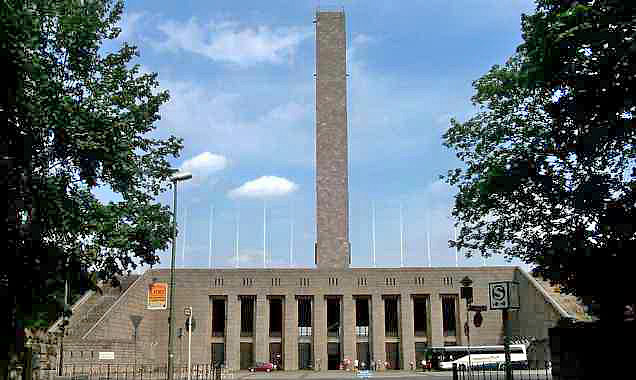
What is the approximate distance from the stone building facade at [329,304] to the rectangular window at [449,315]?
11cm

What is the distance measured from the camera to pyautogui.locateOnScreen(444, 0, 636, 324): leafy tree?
16.2 m

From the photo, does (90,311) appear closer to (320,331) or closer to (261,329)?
(261,329)

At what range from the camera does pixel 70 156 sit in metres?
21.1

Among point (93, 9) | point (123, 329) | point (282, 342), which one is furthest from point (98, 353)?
point (93, 9)

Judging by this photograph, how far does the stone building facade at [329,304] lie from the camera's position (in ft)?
231

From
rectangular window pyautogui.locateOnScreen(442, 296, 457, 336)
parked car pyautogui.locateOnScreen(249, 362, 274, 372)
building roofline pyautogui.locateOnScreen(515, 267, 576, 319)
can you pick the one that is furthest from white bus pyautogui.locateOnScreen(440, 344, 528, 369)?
parked car pyautogui.locateOnScreen(249, 362, 274, 372)

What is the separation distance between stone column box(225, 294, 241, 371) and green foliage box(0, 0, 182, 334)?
4866 cm

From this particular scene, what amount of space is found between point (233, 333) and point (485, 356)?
26923 mm

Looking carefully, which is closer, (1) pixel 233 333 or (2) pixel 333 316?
(1) pixel 233 333

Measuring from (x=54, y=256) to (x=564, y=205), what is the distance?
55.8 ft

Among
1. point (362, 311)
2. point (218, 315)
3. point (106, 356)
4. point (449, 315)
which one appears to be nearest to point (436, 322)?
point (449, 315)

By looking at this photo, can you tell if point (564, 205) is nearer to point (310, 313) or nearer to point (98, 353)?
point (98, 353)

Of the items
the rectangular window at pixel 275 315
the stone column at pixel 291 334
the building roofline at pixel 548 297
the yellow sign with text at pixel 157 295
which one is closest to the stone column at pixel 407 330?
the stone column at pixel 291 334

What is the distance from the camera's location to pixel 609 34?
15.6 metres
